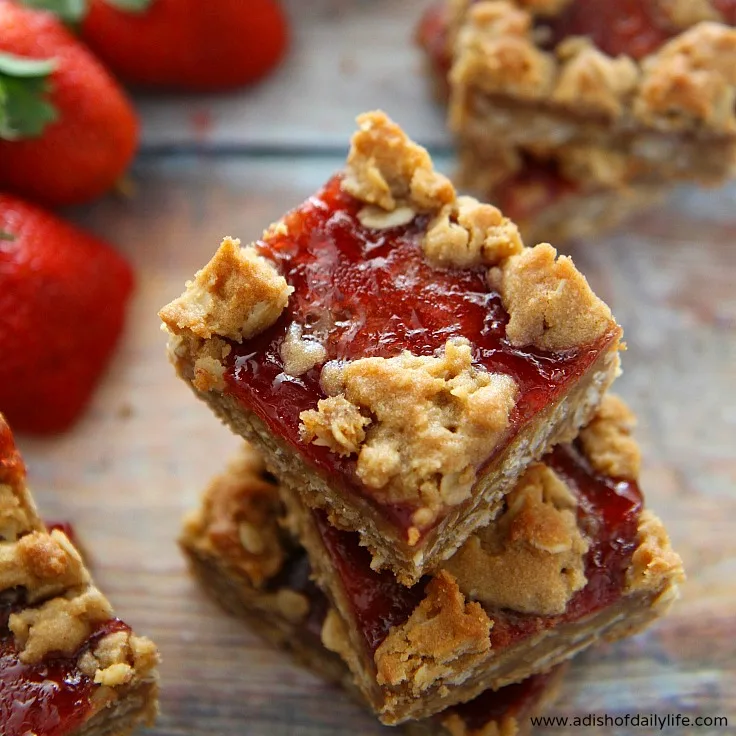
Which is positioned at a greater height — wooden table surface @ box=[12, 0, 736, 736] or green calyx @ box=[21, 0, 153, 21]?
green calyx @ box=[21, 0, 153, 21]

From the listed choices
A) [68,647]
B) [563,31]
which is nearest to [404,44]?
[563,31]

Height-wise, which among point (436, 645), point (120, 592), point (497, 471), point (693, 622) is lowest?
point (120, 592)

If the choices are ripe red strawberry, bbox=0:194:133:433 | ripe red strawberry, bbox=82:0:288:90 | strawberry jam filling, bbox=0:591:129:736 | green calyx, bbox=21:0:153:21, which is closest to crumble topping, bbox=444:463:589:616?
strawberry jam filling, bbox=0:591:129:736

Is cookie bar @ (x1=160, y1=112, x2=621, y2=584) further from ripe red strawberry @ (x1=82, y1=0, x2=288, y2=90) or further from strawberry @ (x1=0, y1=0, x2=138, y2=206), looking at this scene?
ripe red strawberry @ (x1=82, y1=0, x2=288, y2=90)

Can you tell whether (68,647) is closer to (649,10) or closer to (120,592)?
(120,592)

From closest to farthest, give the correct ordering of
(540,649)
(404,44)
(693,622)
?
(540,649) < (693,622) < (404,44)

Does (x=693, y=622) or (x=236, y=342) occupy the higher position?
(x=236, y=342)

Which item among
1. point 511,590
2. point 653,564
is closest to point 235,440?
point 511,590
